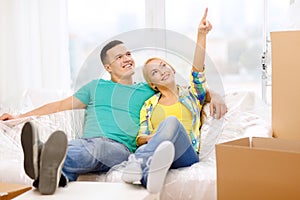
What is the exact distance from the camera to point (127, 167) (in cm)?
179

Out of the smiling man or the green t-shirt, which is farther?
the green t-shirt

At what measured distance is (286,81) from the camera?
1.89 metres

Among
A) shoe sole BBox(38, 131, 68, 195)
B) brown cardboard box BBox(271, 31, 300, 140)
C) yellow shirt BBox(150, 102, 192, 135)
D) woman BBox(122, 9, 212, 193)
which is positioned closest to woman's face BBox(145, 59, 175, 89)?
woman BBox(122, 9, 212, 193)

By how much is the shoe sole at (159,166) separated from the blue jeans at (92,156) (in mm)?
351

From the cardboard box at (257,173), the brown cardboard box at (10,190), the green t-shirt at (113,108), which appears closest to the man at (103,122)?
the green t-shirt at (113,108)

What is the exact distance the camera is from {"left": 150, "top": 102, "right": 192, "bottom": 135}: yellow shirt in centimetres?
207

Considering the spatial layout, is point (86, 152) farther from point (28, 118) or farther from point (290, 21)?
point (290, 21)

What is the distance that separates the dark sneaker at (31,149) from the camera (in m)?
1.65

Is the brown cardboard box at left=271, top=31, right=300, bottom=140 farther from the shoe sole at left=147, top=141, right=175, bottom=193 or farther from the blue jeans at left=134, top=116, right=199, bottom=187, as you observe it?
the shoe sole at left=147, top=141, right=175, bottom=193

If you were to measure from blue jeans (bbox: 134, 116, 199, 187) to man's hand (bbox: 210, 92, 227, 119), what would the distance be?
0.31 m

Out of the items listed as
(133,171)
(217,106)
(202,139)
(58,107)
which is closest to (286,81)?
(217,106)

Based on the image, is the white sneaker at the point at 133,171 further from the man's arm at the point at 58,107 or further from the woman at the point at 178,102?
the man's arm at the point at 58,107

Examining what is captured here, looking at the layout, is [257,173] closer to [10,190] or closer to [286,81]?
[286,81]

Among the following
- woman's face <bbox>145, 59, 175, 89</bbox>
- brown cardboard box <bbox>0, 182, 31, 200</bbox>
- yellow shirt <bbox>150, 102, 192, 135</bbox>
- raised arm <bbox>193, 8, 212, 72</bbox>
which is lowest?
brown cardboard box <bbox>0, 182, 31, 200</bbox>
